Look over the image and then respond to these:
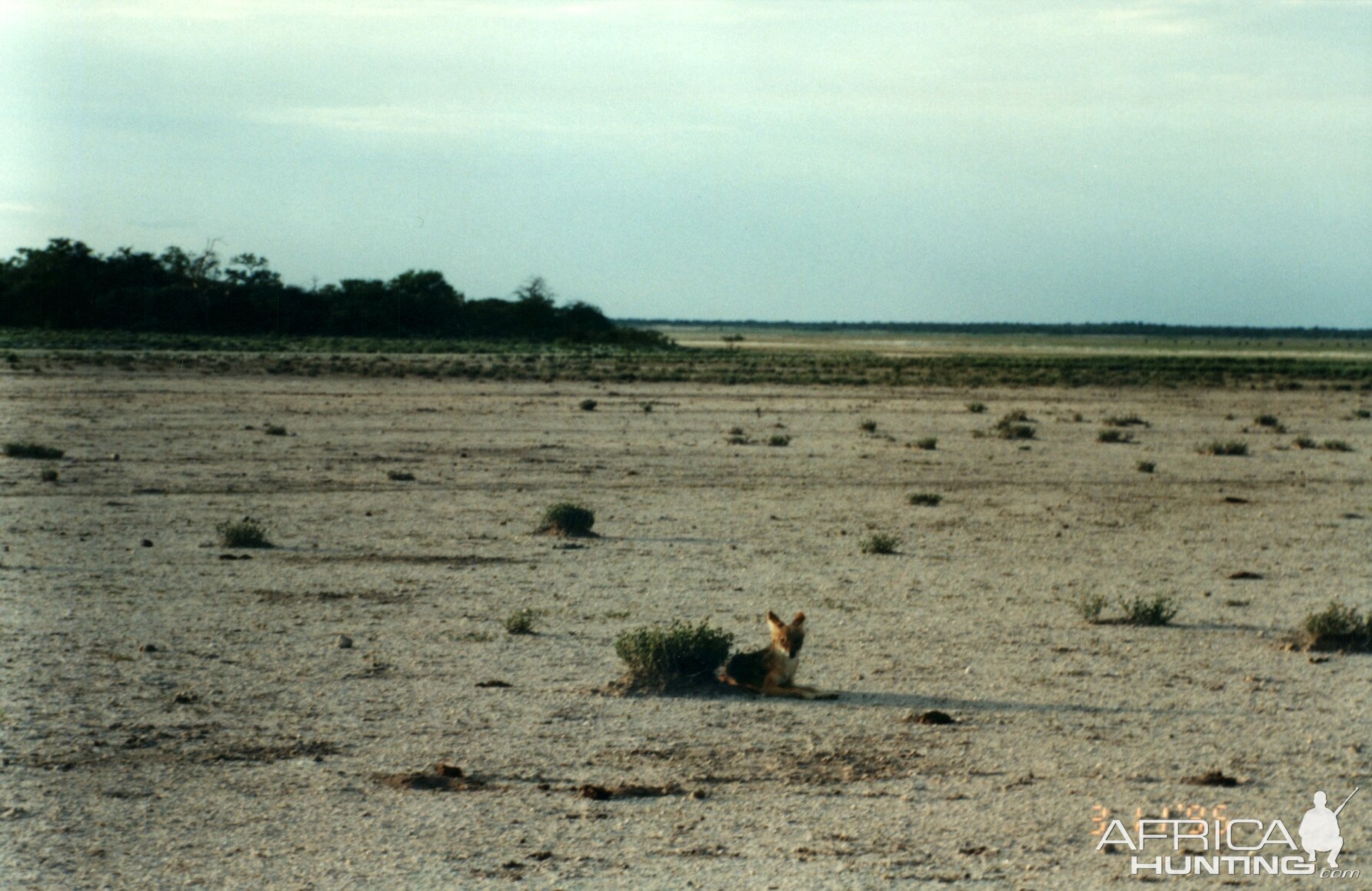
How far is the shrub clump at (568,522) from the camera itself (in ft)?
54.1

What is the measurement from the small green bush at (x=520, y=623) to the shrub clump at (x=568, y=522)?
5295mm

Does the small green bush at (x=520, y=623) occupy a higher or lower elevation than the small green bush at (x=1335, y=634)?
lower

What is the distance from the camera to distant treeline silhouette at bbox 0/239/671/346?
107688 mm

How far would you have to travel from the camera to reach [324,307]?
122812 mm

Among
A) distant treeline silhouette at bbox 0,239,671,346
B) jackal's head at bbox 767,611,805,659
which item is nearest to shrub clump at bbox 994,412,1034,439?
jackal's head at bbox 767,611,805,659

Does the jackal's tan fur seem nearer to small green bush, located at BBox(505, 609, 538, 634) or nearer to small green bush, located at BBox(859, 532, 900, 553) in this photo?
small green bush, located at BBox(505, 609, 538, 634)

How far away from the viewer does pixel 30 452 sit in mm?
24312

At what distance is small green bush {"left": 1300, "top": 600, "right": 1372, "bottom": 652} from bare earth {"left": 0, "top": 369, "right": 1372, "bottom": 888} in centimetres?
28

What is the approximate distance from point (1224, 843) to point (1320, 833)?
1.27ft

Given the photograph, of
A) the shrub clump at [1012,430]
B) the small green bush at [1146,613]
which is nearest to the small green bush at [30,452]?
the small green bush at [1146,613]

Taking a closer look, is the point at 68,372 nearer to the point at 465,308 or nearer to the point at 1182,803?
the point at 1182,803

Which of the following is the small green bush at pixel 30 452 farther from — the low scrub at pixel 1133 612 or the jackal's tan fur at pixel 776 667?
the jackal's tan fur at pixel 776 667

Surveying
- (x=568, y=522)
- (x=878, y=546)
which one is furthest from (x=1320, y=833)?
(x=568, y=522)

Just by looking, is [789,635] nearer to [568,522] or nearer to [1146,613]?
[1146,613]
